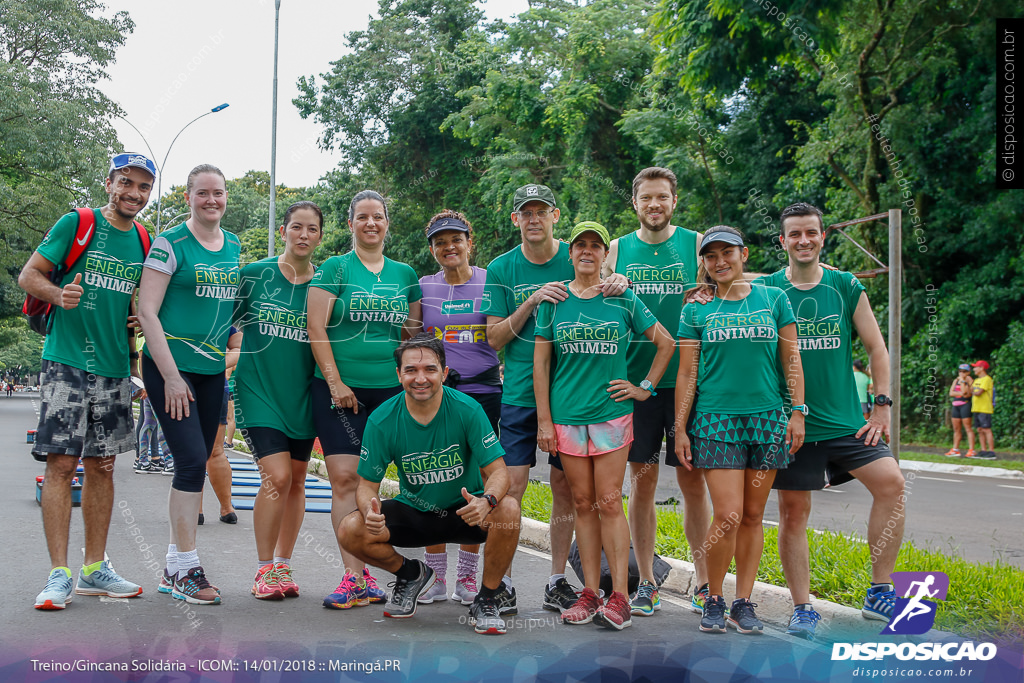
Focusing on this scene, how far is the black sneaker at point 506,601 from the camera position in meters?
4.42

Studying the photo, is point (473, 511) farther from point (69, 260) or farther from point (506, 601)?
point (69, 260)

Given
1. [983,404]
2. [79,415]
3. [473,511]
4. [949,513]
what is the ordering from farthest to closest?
[983,404] < [949,513] < [79,415] < [473,511]

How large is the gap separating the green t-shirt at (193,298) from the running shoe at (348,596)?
1.34 m

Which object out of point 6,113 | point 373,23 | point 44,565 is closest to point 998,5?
point 44,565

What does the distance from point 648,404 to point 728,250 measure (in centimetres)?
100

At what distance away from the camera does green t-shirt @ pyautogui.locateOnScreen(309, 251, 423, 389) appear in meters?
4.87

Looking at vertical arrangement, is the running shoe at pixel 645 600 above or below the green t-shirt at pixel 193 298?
below

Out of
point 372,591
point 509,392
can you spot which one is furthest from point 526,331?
point 372,591

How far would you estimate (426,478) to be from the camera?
14.9 ft

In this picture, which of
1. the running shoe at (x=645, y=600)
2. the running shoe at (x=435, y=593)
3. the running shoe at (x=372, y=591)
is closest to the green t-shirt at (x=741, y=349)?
the running shoe at (x=645, y=600)

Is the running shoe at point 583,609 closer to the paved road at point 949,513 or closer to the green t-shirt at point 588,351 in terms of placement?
the green t-shirt at point 588,351

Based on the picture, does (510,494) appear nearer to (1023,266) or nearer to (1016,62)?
(1016,62)

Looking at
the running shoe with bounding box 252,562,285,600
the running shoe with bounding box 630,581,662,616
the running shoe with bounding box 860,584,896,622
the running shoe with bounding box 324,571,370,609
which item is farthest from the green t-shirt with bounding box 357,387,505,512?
the running shoe with bounding box 860,584,896,622

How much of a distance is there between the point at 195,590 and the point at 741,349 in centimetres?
305
